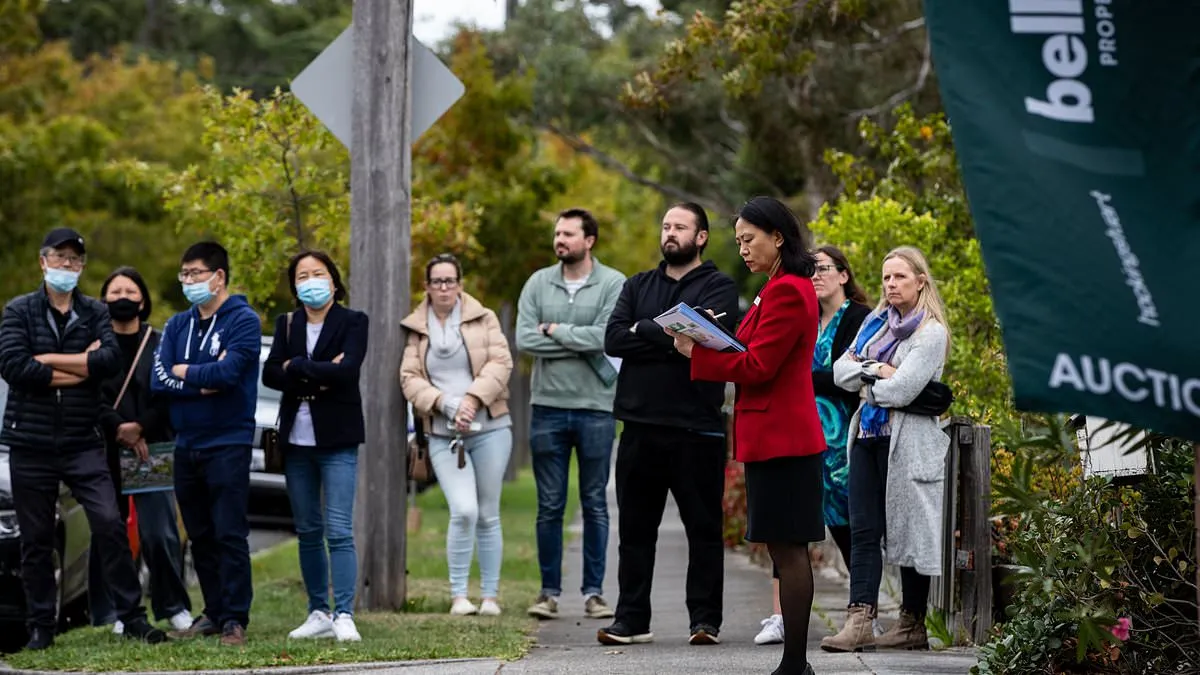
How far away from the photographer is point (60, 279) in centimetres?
949

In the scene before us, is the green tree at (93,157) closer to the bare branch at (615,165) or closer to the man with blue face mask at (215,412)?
the man with blue face mask at (215,412)

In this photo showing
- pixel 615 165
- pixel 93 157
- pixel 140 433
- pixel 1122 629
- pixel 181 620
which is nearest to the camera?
pixel 1122 629

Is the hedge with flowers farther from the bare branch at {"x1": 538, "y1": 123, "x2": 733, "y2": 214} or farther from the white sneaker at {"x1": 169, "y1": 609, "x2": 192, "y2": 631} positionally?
the bare branch at {"x1": 538, "y1": 123, "x2": 733, "y2": 214}

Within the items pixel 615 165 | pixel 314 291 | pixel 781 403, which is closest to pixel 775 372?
pixel 781 403

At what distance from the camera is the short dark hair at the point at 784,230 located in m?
7.45

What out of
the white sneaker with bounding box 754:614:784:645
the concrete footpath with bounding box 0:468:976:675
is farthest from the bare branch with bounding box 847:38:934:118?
the white sneaker with bounding box 754:614:784:645

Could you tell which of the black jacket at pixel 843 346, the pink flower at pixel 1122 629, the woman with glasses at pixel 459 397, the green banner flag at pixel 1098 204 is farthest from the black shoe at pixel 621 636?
the green banner flag at pixel 1098 204

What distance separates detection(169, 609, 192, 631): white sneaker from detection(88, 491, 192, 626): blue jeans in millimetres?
27

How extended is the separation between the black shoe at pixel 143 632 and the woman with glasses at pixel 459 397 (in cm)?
177

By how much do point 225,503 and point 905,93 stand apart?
14.6 metres

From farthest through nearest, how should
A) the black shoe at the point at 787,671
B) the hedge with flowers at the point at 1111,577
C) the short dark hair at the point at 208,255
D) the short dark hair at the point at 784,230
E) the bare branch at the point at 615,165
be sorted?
the bare branch at the point at 615,165
the short dark hair at the point at 208,255
the short dark hair at the point at 784,230
the black shoe at the point at 787,671
the hedge with flowers at the point at 1111,577

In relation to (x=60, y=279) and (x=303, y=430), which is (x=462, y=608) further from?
(x=60, y=279)

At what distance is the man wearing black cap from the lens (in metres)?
9.40

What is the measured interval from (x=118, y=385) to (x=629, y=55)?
24606mm
